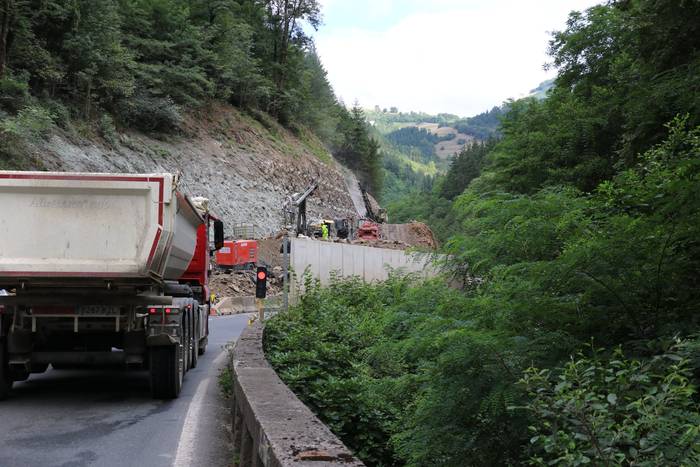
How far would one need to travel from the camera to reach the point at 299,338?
12047mm

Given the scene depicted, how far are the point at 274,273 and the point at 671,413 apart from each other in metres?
37.3

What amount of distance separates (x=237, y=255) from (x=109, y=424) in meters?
31.7

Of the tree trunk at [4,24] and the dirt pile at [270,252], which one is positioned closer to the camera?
the tree trunk at [4,24]

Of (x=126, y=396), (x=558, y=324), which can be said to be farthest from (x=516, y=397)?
(x=126, y=396)

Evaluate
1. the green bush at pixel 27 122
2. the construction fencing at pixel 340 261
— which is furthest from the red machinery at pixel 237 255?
the construction fencing at pixel 340 261

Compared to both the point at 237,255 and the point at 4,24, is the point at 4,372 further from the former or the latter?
the point at 237,255

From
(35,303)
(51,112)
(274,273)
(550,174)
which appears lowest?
(274,273)

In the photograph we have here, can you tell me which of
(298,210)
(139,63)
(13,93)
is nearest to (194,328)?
(13,93)

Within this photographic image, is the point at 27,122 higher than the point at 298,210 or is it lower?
higher

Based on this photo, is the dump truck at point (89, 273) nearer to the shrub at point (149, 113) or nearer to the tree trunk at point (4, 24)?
the tree trunk at point (4, 24)

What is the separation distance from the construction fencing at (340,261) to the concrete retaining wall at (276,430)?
961cm

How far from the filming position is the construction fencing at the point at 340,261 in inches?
767

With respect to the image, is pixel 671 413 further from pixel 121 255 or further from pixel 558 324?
pixel 121 255

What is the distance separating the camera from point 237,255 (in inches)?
1560
